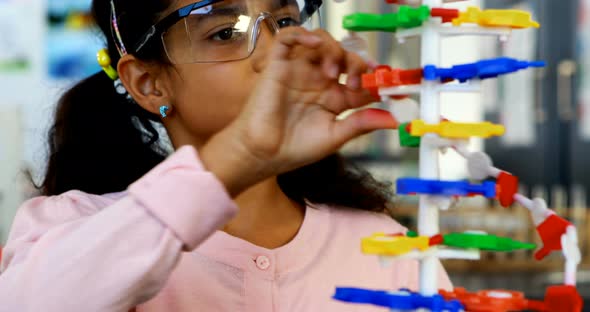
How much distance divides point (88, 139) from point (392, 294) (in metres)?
0.75

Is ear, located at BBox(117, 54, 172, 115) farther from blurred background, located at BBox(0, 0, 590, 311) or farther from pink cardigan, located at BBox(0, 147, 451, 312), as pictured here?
blurred background, located at BBox(0, 0, 590, 311)

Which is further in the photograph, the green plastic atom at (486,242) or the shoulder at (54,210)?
the shoulder at (54,210)

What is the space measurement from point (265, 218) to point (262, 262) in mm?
99

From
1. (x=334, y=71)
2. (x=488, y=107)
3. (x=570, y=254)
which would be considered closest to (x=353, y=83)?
(x=334, y=71)

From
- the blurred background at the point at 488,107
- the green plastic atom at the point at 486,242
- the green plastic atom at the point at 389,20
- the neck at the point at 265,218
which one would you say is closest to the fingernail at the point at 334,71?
the green plastic atom at the point at 389,20

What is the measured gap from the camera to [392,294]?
1.70 feet

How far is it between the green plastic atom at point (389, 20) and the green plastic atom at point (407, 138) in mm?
67

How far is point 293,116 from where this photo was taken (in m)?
0.69

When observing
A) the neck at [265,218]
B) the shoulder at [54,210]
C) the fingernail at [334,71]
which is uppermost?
the fingernail at [334,71]

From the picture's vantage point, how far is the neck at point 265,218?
1.04 m

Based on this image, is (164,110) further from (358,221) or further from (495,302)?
(495,302)

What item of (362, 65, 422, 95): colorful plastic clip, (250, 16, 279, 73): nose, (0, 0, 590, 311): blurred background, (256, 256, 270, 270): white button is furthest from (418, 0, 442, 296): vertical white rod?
(0, 0, 590, 311): blurred background

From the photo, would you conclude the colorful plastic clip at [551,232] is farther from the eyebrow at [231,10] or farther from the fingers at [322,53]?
the eyebrow at [231,10]

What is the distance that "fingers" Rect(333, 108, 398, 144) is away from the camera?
647 millimetres
